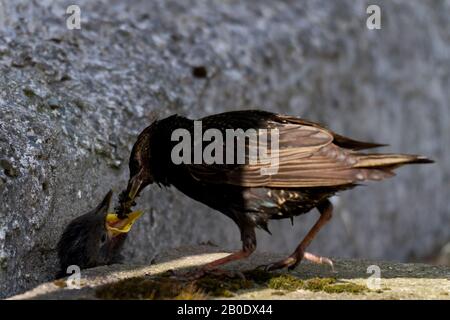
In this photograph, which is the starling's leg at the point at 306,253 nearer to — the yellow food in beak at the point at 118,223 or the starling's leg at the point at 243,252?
the starling's leg at the point at 243,252

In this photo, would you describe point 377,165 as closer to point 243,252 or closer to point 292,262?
point 292,262

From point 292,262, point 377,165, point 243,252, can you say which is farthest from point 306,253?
point 377,165

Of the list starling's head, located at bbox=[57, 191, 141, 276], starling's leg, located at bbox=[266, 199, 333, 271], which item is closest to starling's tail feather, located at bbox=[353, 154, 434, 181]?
starling's leg, located at bbox=[266, 199, 333, 271]

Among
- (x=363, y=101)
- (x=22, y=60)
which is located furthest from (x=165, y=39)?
(x=363, y=101)

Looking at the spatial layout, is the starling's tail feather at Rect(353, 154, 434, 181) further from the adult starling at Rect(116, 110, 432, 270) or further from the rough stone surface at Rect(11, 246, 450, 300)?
the rough stone surface at Rect(11, 246, 450, 300)

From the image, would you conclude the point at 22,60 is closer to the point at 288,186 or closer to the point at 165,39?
the point at 165,39

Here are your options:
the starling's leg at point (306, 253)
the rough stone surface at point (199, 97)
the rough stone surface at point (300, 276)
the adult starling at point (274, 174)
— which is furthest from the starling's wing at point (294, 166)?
the rough stone surface at point (199, 97)
